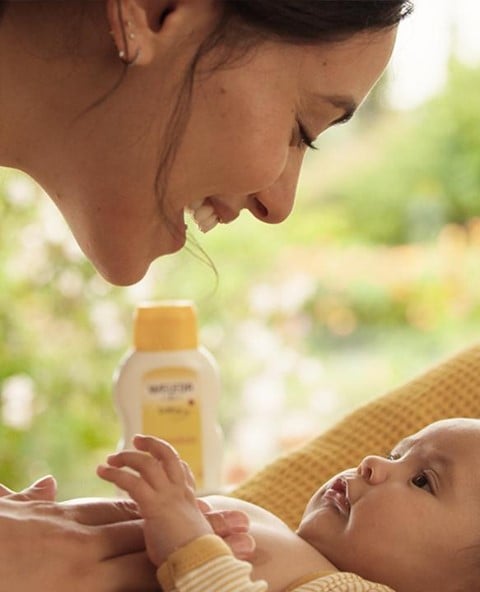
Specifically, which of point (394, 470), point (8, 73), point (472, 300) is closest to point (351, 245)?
point (472, 300)

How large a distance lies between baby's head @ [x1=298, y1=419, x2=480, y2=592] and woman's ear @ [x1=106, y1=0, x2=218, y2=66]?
54 cm

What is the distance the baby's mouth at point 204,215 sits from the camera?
1222mm

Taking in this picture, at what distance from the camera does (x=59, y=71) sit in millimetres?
1099

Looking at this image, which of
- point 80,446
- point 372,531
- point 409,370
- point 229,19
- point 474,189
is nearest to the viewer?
point 229,19

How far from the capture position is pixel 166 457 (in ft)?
3.82

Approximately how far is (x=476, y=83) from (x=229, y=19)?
295 cm

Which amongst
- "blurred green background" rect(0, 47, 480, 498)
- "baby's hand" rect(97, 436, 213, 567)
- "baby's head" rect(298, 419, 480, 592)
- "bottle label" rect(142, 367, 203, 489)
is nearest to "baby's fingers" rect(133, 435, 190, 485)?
"baby's hand" rect(97, 436, 213, 567)

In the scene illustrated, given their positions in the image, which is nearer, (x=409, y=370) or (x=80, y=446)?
(x=80, y=446)

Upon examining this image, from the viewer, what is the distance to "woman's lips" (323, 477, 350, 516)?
1312 mm

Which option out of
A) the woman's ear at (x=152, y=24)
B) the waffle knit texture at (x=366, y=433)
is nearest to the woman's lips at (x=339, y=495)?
the waffle knit texture at (x=366, y=433)

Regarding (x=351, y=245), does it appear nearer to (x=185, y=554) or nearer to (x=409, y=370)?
(x=409, y=370)

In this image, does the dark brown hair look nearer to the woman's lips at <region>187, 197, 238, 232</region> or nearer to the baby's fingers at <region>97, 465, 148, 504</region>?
the woman's lips at <region>187, 197, 238, 232</region>

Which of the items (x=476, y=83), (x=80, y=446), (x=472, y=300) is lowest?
(x=80, y=446)

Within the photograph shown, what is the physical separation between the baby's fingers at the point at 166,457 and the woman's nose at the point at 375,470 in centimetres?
24
